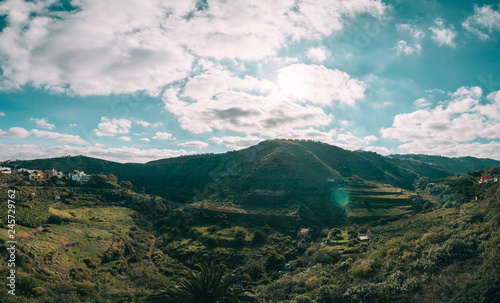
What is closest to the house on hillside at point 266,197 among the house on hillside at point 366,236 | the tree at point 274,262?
the house on hillside at point 366,236

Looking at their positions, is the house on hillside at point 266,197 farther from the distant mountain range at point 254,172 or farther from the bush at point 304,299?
the bush at point 304,299

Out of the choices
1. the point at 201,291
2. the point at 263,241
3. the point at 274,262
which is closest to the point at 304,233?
the point at 263,241

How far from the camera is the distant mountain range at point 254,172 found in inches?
3794

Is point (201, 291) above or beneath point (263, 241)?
above

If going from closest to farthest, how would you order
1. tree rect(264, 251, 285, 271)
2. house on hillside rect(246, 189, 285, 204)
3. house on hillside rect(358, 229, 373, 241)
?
tree rect(264, 251, 285, 271)
house on hillside rect(358, 229, 373, 241)
house on hillside rect(246, 189, 285, 204)

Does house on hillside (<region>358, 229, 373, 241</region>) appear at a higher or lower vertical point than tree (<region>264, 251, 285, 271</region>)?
higher

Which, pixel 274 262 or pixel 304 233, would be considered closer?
pixel 274 262

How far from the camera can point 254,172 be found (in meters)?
110

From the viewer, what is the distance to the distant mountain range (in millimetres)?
96375

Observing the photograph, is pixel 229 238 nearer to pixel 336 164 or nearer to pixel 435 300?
pixel 435 300

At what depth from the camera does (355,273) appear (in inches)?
861

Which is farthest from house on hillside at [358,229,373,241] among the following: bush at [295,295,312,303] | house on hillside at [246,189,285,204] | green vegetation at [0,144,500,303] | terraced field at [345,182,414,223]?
bush at [295,295,312,303]

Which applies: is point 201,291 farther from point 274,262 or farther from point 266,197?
point 266,197

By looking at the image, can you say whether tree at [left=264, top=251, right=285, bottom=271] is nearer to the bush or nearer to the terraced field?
the bush
